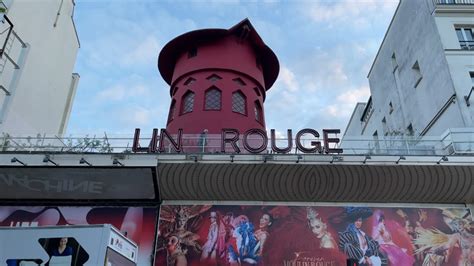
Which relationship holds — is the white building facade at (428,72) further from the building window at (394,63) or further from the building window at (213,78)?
the building window at (213,78)

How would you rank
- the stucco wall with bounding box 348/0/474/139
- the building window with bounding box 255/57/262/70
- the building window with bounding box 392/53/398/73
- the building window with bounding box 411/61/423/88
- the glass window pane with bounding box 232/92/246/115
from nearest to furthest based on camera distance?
the stucco wall with bounding box 348/0/474/139
the glass window pane with bounding box 232/92/246/115
the building window with bounding box 411/61/423/88
the building window with bounding box 255/57/262/70
the building window with bounding box 392/53/398/73

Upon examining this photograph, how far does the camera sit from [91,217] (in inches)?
405

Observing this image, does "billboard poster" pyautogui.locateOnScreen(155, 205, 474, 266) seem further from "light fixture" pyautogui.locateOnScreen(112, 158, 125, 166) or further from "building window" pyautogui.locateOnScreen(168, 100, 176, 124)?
"building window" pyautogui.locateOnScreen(168, 100, 176, 124)

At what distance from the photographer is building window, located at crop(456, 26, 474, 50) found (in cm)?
1258

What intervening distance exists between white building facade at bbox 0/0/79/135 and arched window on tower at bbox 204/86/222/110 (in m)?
5.46

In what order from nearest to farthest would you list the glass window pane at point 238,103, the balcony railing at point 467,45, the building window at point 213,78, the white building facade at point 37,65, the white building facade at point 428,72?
the white building facade at point 428,72, the white building facade at point 37,65, the balcony railing at point 467,45, the glass window pane at point 238,103, the building window at point 213,78

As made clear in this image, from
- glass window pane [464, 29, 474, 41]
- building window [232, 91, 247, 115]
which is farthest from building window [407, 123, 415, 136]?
building window [232, 91, 247, 115]

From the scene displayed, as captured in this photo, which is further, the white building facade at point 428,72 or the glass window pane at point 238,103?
the glass window pane at point 238,103

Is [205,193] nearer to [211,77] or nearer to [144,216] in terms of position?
[144,216]

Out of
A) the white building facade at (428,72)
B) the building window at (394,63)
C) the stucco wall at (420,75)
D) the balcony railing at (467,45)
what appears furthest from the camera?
the building window at (394,63)

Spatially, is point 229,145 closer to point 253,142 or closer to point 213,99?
point 253,142

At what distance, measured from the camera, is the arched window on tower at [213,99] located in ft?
42.5

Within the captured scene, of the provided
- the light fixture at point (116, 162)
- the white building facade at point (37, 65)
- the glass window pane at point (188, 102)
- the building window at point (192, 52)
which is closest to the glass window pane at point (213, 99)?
the glass window pane at point (188, 102)

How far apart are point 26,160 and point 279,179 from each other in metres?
6.07
